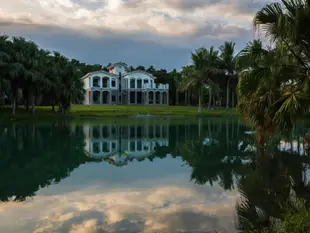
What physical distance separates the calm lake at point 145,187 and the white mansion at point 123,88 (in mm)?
55249

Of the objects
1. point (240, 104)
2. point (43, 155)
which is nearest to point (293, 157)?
point (240, 104)

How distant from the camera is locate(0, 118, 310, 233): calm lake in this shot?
709cm

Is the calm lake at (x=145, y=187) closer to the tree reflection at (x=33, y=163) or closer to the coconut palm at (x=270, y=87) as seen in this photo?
the tree reflection at (x=33, y=163)

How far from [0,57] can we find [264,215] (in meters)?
35.9

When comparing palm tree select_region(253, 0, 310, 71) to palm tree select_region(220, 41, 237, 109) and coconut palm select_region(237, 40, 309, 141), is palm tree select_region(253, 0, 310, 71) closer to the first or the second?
coconut palm select_region(237, 40, 309, 141)

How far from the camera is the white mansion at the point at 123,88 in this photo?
72.6 m

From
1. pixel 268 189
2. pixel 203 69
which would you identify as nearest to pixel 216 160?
pixel 268 189

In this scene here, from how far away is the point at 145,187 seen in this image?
1015cm

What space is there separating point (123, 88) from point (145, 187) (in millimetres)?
65791

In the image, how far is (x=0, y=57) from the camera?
38562 millimetres

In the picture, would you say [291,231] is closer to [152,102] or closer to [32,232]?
[32,232]

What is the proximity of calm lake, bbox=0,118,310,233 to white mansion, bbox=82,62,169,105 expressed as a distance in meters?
55.2

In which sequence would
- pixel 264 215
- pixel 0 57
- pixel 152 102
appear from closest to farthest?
pixel 264 215 < pixel 0 57 < pixel 152 102

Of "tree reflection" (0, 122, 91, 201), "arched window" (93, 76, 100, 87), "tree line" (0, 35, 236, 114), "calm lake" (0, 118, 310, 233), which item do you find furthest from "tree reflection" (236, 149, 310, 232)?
"arched window" (93, 76, 100, 87)
